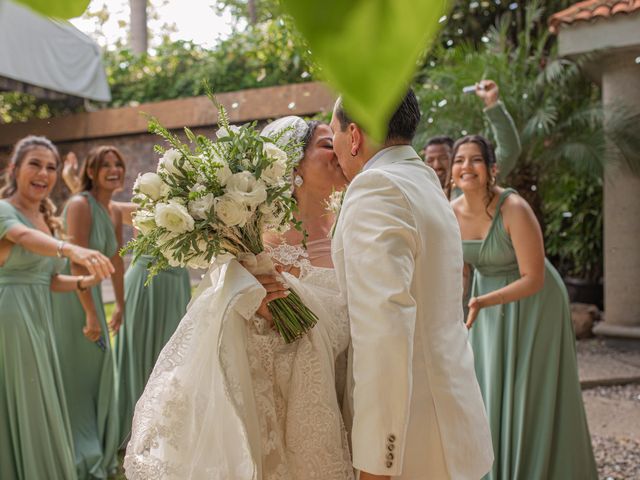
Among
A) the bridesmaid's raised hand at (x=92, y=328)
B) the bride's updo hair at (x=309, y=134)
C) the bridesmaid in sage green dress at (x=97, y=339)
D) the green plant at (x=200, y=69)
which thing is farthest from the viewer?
the green plant at (x=200, y=69)

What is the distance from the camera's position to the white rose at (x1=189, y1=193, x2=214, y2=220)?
2133 millimetres

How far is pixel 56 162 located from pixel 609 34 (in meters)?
6.28

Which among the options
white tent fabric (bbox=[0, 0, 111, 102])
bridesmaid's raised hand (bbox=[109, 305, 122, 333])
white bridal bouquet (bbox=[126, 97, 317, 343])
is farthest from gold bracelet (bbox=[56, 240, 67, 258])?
white tent fabric (bbox=[0, 0, 111, 102])

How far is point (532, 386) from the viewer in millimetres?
4184

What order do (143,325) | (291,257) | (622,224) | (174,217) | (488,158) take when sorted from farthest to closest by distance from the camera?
(622,224)
(143,325)
(488,158)
(291,257)
(174,217)

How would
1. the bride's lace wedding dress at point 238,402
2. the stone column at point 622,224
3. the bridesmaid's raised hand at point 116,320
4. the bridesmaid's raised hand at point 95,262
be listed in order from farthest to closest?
1. the stone column at point 622,224
2. the bridesmaid's raised hand at point 116,320
3. the bridesmaid's raised hand at point 95,262
4. the bride's lace wedding dress at point 238,402

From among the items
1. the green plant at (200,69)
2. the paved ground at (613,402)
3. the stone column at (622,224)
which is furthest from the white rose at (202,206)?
the green plant at (200,69)

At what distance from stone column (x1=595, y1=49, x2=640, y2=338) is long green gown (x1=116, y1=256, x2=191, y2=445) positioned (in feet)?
16.5

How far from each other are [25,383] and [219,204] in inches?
103

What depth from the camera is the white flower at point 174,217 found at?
2.07 m

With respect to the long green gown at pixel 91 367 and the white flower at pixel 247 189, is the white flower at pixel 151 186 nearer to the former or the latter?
the white flower at pixel 247 189

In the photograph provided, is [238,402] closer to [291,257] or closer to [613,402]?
[291,257]

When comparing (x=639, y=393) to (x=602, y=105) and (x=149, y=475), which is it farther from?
(x=149, y=475)

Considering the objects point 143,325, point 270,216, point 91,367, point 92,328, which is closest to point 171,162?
point 270,216
